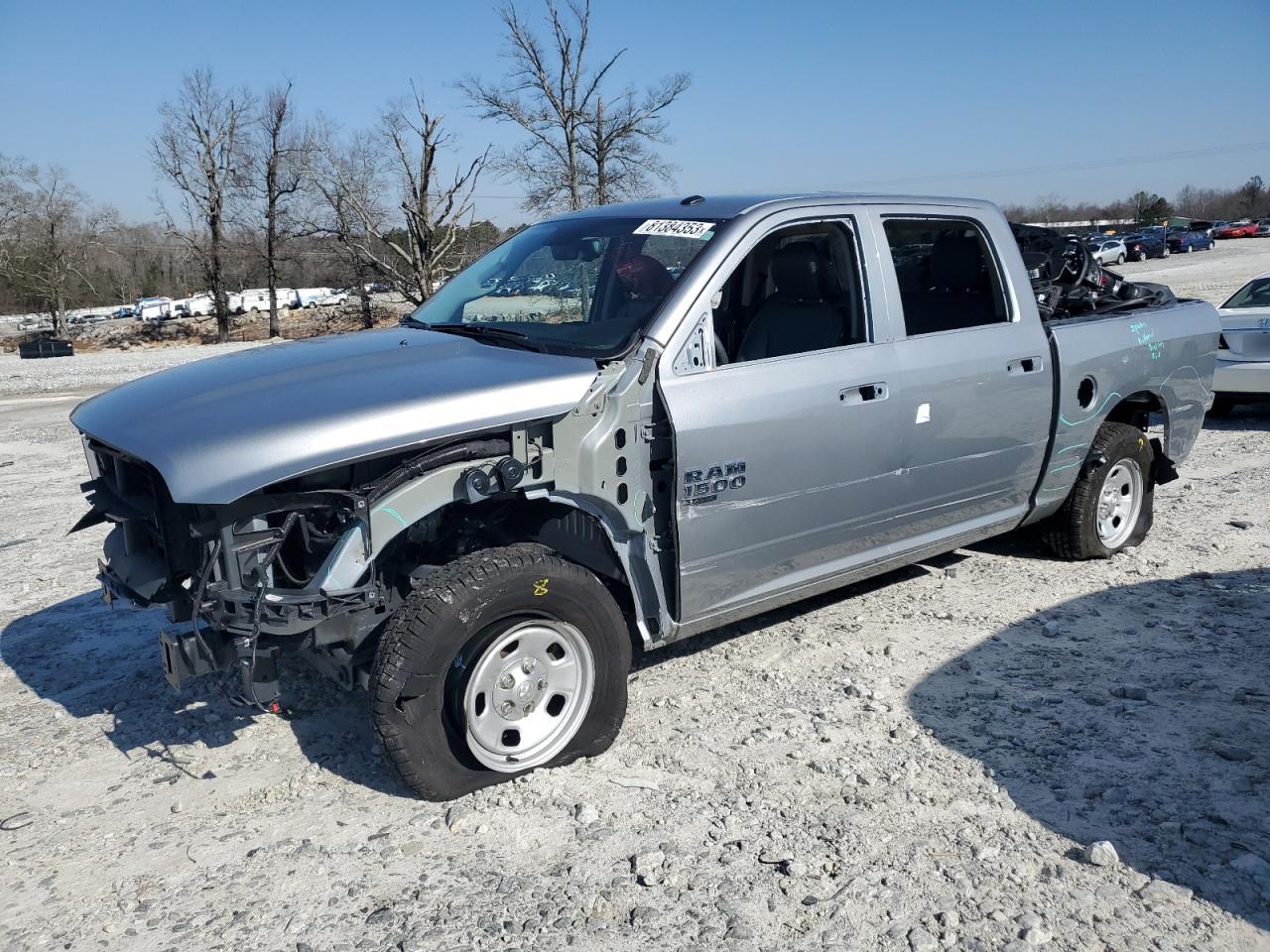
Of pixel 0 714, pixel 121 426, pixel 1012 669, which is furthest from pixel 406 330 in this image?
pixel 1012 669

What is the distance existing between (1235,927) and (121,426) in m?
3.70

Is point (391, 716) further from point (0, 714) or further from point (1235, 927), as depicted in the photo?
point (1235, 927)

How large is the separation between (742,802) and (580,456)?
1.32 metres

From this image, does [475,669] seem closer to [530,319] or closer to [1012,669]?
[530,319]

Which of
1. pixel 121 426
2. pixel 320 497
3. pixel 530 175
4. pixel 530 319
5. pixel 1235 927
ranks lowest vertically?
pixel 1235 927

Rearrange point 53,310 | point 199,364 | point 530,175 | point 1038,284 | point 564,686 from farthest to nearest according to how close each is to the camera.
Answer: point 53,310
point 530,175
point 1038,284
point 199,364
point 564,686

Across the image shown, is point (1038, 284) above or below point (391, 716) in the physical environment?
above

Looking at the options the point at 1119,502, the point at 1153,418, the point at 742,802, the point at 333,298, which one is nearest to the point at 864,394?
the point at 742,802

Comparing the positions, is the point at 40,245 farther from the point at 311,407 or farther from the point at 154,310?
the point at 311,407

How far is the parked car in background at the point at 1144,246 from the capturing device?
160ft

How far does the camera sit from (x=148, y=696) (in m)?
4.44

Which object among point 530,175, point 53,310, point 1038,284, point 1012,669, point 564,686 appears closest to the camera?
point 564,686

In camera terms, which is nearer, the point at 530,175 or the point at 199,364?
the point at 199,364

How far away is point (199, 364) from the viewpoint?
4141 mm
